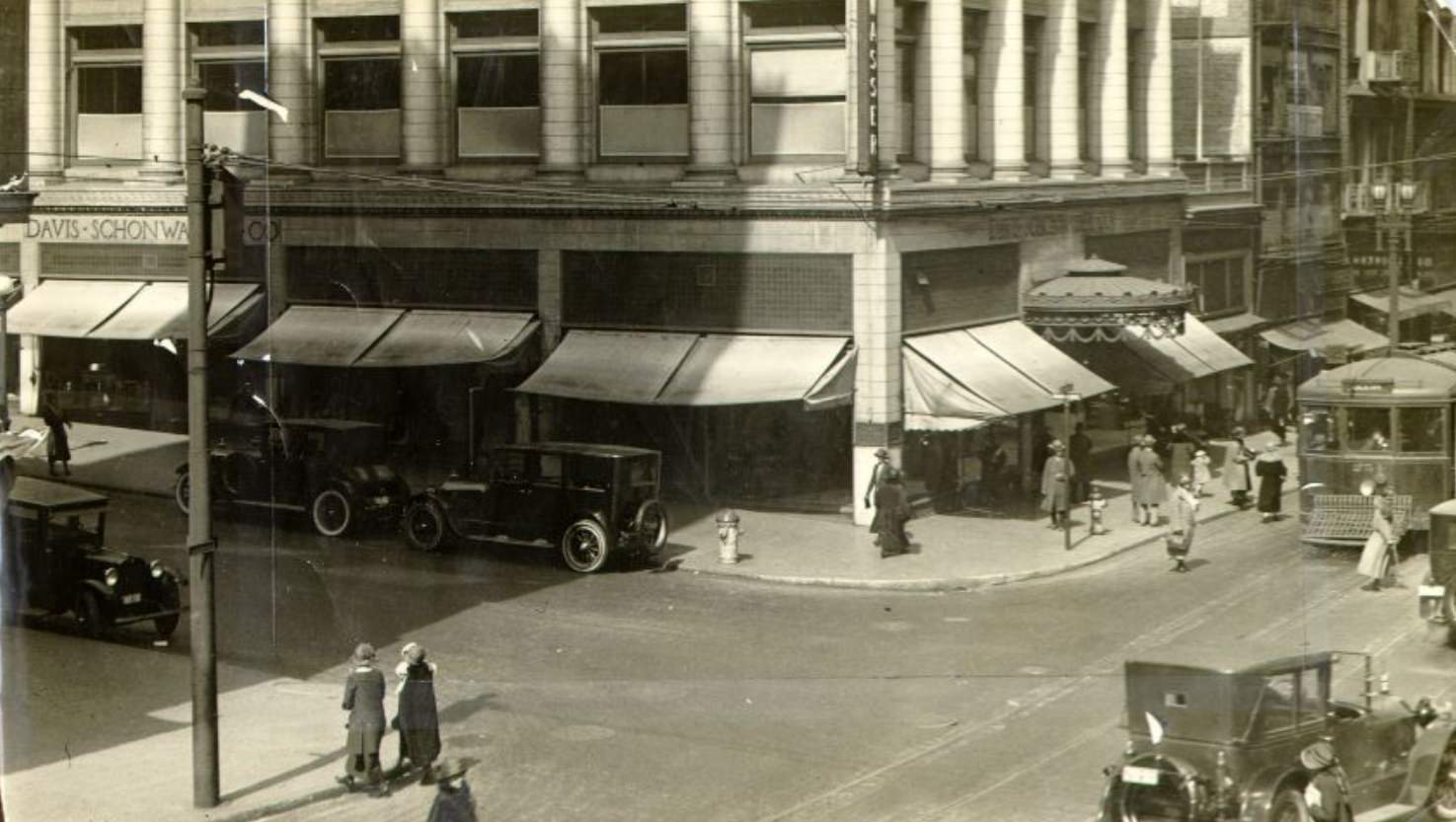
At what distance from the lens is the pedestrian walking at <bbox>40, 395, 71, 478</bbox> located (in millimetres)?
19266

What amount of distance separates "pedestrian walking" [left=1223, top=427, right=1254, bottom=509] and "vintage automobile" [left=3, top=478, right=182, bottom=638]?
15704 millimetres

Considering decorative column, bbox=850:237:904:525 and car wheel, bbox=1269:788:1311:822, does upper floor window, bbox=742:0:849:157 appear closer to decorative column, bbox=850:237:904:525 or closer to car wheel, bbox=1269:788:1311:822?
decorative column, bbox=850:237:904:525

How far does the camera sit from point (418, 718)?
655 inches

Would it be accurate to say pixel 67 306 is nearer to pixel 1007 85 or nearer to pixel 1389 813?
pixel 1389 813

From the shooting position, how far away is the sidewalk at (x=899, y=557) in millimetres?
25188

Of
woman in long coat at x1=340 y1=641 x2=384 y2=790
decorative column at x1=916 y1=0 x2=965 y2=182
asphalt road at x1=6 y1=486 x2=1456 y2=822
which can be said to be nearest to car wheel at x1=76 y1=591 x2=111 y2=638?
asphalt road at x1=6 y1=486 x2=1456 y2=822

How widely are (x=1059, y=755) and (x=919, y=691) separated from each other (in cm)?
235

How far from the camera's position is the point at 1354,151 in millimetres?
18469

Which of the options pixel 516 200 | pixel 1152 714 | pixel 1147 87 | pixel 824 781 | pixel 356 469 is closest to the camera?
pixel 1152 714

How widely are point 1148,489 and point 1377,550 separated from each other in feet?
21.3

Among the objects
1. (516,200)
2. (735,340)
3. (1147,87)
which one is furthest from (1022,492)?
(516,200)

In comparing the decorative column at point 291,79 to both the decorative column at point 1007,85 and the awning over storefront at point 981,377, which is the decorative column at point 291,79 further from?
the decorative column at point 1007,85

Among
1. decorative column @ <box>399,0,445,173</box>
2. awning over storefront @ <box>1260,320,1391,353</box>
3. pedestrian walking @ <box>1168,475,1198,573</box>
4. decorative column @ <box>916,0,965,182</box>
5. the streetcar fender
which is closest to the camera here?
the streetcar fender

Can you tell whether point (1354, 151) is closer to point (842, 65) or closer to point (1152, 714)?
point (1152, 714)
